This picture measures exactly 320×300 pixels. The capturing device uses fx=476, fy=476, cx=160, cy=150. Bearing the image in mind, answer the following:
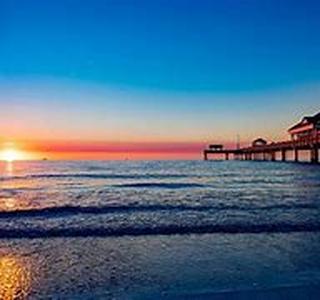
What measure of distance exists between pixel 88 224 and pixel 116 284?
7.34m

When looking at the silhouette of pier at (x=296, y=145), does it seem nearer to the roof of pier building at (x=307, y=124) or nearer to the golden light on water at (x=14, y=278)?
the roof of pier building at (x=307, y=124)

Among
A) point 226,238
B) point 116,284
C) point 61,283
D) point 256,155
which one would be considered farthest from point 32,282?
point 256,155

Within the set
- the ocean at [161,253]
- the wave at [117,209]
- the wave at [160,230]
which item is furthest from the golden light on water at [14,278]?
the wave at [117,209]

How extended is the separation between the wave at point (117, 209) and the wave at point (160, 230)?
375 centimetres

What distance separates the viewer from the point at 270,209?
723 inches

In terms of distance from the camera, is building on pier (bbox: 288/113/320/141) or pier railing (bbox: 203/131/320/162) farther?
building on pier (bbox: 288/113/320/141)

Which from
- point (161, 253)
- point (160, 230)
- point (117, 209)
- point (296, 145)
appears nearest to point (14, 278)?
point (161, 253)

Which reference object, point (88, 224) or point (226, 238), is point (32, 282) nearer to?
point (226, 238)

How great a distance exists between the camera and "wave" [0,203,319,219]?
707 inches

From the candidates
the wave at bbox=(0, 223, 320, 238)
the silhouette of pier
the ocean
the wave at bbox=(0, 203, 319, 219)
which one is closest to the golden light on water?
the ocean

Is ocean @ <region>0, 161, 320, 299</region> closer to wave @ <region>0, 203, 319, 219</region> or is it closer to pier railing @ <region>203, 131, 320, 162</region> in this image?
wave @ <region>0, 203, 319, 219</region>

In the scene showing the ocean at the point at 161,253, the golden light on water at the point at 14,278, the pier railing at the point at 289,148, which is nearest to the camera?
the golden light on water at the point at 14,278

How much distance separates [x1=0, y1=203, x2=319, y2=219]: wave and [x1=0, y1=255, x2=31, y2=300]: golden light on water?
25.9 feet

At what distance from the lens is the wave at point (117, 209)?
17966 mm
